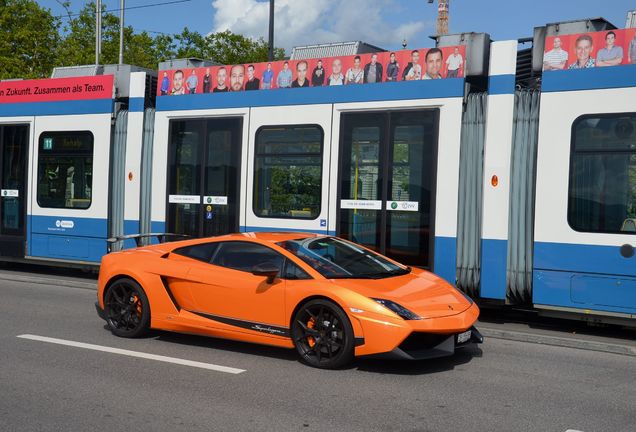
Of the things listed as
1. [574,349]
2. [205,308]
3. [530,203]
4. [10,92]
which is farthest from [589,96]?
[10,92]

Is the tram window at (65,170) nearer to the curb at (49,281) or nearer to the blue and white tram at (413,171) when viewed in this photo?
the blue and white tram at (413,171)

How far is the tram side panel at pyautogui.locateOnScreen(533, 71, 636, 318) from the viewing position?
323 inches

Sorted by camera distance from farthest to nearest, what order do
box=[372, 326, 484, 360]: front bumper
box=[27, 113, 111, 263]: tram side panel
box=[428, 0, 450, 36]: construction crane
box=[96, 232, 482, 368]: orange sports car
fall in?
box=[428, 0, 450, 36]: construction crane → box=[27, 113, 111, 263]: tram side panel → box=[96, 232, 482, 368]: orange sports car → box=[372, 326, 484, 360]: front bumper

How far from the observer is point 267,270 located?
23.6ft

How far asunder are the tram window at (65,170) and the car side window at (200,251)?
5.08m

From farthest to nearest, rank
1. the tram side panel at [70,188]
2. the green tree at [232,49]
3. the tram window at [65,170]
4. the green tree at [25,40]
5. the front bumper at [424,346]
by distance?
the green tree at [232,49]
the green tree at [25,40]
the tram window at [65,170]
the tram side panel at [70,188]
the front bumper at [424,346]

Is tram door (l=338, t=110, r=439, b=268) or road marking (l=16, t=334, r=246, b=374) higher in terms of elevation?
tram door (l=338, t=110, r=439, b=268)

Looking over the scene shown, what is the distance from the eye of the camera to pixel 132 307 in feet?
27.0

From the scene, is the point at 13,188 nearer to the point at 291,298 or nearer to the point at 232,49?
the point at 291,298

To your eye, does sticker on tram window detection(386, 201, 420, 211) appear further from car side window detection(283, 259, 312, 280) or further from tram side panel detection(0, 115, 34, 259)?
tram side panel detection(0, 115, 34, 259)

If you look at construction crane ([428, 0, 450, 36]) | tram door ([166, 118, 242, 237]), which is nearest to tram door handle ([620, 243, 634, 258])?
tram door ([166, 118, 242, 237])

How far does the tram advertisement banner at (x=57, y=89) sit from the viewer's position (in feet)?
41.1

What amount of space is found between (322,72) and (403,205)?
2.33 m

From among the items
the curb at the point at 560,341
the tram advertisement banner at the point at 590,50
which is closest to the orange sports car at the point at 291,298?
the curb at the point at 560,341
